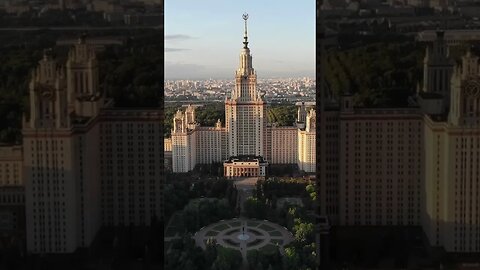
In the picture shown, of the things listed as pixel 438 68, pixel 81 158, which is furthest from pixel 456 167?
pixel 81 158

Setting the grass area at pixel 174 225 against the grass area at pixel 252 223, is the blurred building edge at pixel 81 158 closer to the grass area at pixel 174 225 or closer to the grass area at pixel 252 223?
the grass area at pixel 174 225

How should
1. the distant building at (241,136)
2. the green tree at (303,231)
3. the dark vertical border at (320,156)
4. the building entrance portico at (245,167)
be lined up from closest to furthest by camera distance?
the dark vertical border at (320,156) → the green tree at (303,231) → the distant building at (241,136) → the building entrance portico at (245,167)

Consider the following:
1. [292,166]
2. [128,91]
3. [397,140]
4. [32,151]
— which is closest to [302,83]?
[292,166]

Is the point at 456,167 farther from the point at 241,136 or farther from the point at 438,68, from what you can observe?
the point at 241,136

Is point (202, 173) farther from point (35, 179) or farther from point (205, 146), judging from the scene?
point (35, 179)

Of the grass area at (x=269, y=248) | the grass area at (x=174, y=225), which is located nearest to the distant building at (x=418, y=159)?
the grass area at (x=269, y=248)

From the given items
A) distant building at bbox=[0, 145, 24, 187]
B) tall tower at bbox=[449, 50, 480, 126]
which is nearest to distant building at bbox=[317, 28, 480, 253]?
tall tower at bbox=[449, 50, 480, 126]

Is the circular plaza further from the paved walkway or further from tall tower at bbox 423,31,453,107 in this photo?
tall tower at bbox 423,31,453,107
